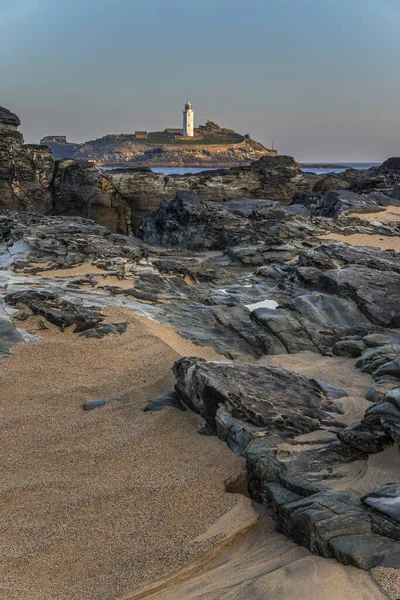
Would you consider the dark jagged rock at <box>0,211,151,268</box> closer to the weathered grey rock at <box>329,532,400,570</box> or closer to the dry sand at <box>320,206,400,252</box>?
the dry sand at <box>320,206,400,252</box>

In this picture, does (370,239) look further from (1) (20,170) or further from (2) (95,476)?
(2) (95,476)

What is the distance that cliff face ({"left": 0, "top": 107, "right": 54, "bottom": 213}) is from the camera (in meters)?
19.8

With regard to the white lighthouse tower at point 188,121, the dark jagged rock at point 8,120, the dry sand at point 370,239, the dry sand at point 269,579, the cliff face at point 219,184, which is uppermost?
the white lighthouse tower at point 188,121

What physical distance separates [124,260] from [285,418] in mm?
6456

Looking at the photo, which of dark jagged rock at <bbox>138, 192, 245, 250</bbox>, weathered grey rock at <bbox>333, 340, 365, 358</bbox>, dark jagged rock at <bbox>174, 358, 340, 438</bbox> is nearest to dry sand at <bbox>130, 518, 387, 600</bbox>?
dark jagged rock at <bbox>174, 358, 340, 438</bbox>

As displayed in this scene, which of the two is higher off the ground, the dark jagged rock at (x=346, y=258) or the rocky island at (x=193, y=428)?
the dark jagged rock at (x=346, y=258)

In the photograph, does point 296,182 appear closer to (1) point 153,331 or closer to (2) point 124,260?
(2) point 124,260

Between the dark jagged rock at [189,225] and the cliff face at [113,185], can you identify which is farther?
the cliff face at [113,185]

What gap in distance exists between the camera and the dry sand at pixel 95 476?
3133mm

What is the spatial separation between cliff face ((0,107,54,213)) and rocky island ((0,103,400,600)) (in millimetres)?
9755

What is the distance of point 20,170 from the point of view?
19984 millimetres

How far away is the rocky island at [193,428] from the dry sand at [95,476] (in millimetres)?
15

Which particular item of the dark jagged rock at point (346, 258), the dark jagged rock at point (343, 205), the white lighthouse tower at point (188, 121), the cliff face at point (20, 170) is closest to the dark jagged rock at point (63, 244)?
the dark jagged rock at point (346, 258)

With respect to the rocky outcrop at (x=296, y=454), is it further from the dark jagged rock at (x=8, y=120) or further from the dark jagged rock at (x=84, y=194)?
the dark jagged rock at (x=8, y=120)
